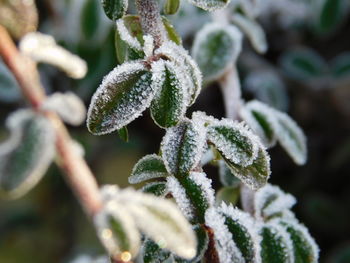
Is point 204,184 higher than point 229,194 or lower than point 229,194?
lower

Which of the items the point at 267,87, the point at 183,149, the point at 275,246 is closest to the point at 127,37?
the point at 183,149

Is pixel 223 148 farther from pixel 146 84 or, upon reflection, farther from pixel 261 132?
pixel 261 132

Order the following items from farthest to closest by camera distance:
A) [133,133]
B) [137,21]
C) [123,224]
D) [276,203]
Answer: [133,133] < [276,203] < [137,21] < [123,224]

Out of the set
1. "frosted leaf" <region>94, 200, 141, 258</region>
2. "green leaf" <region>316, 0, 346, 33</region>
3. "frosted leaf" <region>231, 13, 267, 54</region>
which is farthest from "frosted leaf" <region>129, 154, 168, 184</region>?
"green leaf" <region>316, 0, 346, 33</region>

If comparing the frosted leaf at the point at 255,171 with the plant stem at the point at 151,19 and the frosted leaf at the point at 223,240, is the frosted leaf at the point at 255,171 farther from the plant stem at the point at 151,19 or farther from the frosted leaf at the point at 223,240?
the plant stem at the point at 151,19

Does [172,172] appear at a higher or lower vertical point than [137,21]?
lower

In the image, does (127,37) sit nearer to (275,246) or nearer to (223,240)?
(223,240)

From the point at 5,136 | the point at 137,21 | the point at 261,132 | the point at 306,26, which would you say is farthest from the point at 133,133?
the point at 137,21
